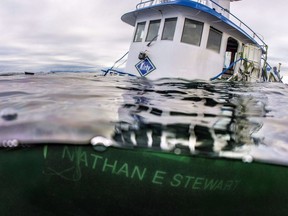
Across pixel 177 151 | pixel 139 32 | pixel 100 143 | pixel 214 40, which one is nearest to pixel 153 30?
pixel 139 32

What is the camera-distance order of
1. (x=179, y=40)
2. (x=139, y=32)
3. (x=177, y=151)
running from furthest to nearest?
1. (x=139, y=32)
2. (x=179, y=40)
3. (x=177, y=151)

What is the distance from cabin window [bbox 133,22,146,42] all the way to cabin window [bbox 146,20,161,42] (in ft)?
1.53

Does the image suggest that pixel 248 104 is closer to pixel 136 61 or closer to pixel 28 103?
pixel 28 103

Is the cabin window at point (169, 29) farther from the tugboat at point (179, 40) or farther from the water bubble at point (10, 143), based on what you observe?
the water bubble at point (10, 143)

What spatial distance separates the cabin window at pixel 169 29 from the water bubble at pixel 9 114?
26.5 ft

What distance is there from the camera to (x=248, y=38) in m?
13.3

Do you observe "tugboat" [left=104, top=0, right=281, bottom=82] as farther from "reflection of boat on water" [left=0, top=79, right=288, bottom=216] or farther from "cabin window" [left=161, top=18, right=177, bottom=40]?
"reflection of boat on water" [left=0, top=79, right=288, bottom=216]

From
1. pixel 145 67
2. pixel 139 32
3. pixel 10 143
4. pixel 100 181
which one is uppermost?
pixel 139 32

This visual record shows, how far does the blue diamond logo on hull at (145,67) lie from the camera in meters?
11.3

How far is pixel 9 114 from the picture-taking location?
147 inches

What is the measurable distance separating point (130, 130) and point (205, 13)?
28.3 ft

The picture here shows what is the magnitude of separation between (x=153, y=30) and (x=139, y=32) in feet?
2.93

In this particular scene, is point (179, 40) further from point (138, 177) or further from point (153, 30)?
point (138, 177)

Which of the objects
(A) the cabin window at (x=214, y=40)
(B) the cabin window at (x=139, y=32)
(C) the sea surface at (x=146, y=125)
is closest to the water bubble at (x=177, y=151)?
(C) the sea surface at (x=146, y=125)
